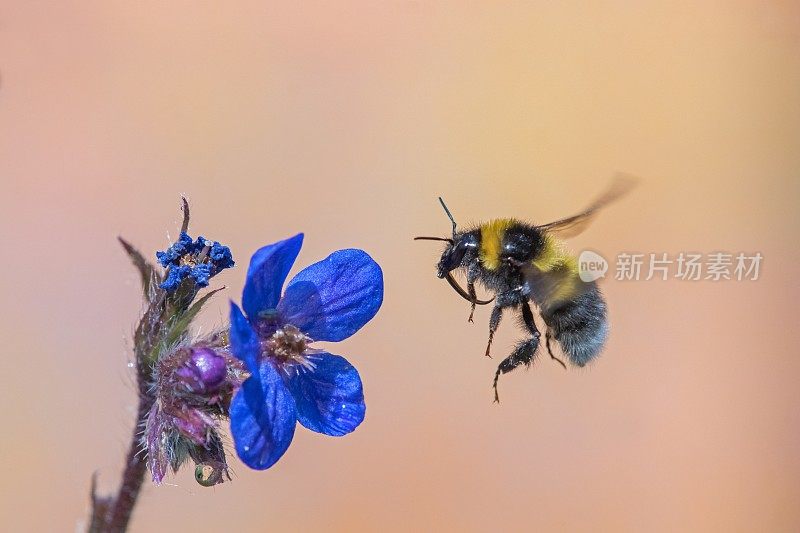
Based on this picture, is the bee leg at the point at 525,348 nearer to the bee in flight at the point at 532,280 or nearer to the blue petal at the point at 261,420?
the bee in flight at the point at 532,280

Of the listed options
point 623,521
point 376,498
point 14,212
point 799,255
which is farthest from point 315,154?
point 799,255

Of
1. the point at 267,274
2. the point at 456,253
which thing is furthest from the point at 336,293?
the point at 456,253

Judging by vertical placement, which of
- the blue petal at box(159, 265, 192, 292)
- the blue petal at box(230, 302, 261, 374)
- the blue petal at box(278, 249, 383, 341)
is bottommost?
the blue petal at box(230, 302, 261, 374)

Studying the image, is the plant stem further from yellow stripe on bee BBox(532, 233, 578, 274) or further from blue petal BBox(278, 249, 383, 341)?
yellow stripe on bee BBox(532, 233, 578, 274)

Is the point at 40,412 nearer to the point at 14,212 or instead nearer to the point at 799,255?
the point at 14,212

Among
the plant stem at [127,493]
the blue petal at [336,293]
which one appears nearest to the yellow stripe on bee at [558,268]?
the blue petal at [336,293]

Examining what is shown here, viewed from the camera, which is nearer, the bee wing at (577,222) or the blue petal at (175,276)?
the blue petal at (175,276)

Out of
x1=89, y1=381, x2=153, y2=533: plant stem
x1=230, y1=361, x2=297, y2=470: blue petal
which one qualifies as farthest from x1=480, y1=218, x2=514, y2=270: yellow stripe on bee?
x1=89, y1=381, x2=153, y2=533: plant stem
